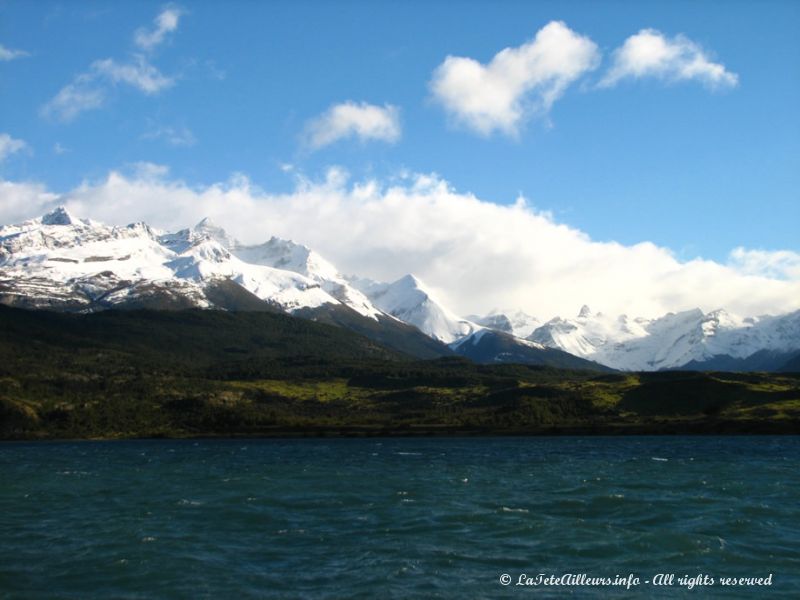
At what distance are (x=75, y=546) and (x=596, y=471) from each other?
59318 mm

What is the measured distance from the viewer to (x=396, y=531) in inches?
2131

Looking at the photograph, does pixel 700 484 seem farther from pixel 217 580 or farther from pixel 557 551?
pixel 217 580

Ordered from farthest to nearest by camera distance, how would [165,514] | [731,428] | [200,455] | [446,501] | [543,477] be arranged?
[731,428] → [200,455] → [543,477] → [446,501] → [165,514]

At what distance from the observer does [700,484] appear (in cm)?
7825

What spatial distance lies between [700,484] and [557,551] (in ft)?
121

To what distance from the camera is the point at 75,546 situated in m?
51.1

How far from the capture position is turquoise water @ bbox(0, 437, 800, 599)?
134 feet

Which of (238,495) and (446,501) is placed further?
(238,495)

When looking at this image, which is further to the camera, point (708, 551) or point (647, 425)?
point (647, 425)

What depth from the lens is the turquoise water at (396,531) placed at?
134ft

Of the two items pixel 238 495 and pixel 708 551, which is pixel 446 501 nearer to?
pixel 238 495

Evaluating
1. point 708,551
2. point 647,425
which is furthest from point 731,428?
point 708,551

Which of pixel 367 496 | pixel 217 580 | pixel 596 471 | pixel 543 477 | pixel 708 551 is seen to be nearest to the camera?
pixel 217 580

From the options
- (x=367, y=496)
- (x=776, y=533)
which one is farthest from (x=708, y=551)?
(x=367, y=496)
